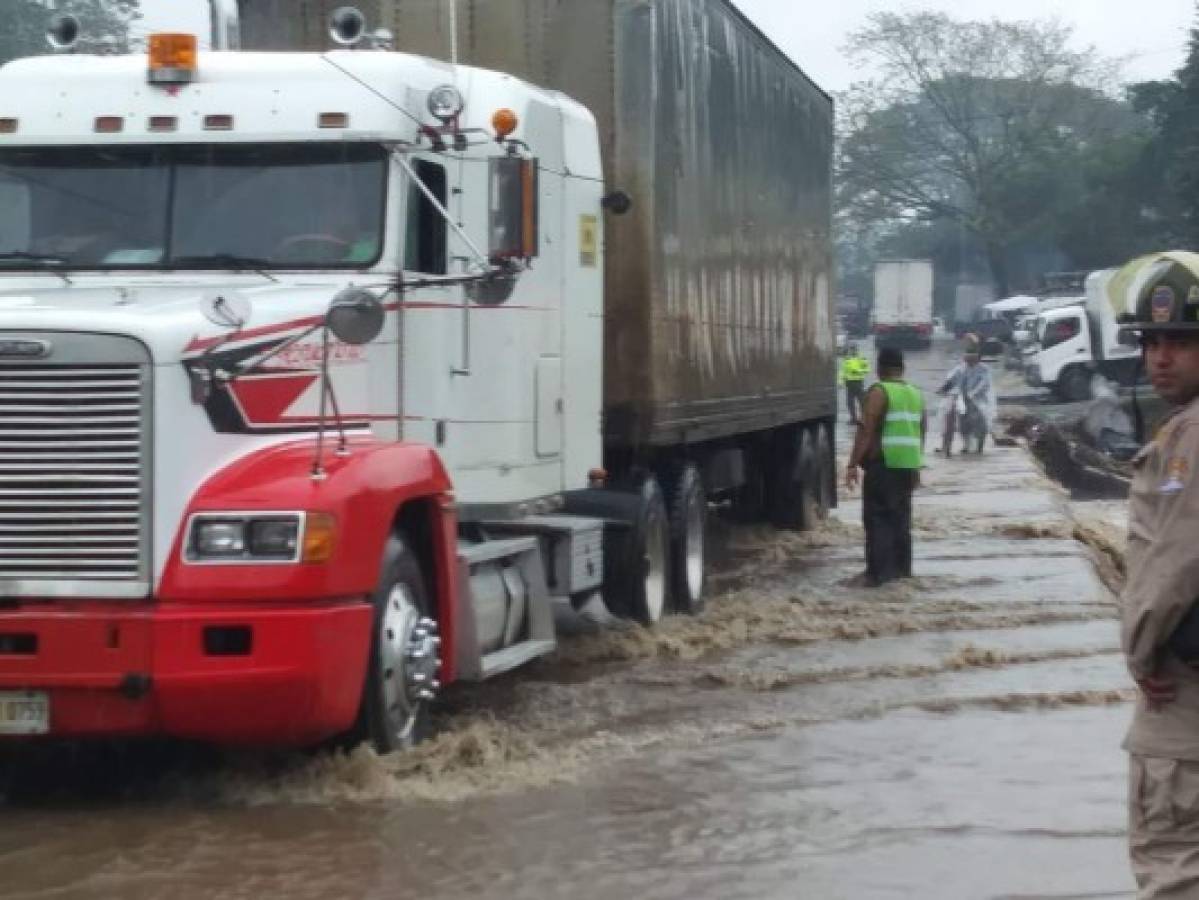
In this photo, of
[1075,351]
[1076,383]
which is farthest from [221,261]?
[1076,383]

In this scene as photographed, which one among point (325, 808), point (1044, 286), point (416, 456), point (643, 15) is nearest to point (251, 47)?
point (643, 15)

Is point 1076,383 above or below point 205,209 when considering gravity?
below

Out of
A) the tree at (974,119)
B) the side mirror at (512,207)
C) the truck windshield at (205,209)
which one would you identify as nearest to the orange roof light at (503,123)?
the side mirror at (512,207)

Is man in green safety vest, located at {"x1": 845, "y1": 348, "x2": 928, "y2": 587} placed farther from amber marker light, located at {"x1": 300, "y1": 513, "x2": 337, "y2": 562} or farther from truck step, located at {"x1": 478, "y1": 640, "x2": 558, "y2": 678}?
amber marker light, located at {"x1": 300, "y1": 513, "x2": 337, "y2": 562}

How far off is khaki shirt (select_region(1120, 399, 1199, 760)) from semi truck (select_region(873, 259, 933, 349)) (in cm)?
7311

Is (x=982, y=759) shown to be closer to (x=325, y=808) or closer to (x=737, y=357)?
(x=325, y=808)

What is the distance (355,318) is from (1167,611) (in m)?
4.22

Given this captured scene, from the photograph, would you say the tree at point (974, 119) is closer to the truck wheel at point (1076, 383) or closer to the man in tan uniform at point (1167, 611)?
the truck wheel at point (1076, 383)

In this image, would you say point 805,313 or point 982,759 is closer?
point 982,759

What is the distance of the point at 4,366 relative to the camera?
26.6 ft

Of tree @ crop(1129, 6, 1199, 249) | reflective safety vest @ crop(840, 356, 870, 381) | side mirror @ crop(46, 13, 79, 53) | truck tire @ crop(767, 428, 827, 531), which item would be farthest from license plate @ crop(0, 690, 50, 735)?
tree @ crop(1129, 6, 1199, 249)

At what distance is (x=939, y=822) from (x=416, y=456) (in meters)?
2.53

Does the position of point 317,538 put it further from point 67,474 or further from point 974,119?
point 974,119

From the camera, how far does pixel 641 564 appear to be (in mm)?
13453
